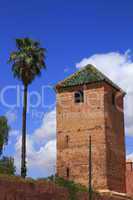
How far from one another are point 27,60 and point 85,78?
7612mm

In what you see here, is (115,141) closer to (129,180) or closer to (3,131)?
(129,180)

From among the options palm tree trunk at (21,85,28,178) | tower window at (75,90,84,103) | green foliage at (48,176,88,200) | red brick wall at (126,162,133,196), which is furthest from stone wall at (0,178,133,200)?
tower window at (75,90,84,103)

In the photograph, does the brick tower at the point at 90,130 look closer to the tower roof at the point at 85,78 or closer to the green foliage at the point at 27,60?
the tower roof at the point at 85,78

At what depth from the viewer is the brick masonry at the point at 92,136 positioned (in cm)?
4422

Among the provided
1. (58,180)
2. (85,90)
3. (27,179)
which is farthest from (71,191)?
(85,90)

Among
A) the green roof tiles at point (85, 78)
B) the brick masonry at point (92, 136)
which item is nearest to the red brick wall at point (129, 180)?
the brick masonry at point (92, 136)

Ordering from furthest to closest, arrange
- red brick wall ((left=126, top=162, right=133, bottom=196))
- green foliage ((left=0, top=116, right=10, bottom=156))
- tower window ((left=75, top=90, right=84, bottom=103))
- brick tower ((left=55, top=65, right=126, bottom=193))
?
green foliage ((left=0, top=116, right=10, bottom=156)) → red brick wall ((left=126, top=162, right=133, bottom=196)) → tower window ((left=75, top=90, right=84, bottom=103)) → brick tower ((left=55, top=65, right=126, bottom=193))

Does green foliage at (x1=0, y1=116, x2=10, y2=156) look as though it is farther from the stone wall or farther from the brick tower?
the stone wall

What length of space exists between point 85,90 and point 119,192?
9.19m

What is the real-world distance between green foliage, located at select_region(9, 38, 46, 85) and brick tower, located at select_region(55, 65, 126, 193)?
20.0ft

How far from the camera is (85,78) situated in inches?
1836

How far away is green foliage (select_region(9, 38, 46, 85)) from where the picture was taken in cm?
4056

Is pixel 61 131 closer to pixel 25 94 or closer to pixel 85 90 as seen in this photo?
pixel 85 90

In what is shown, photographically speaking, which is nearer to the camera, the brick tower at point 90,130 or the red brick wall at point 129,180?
the brick tower at point 90,130
